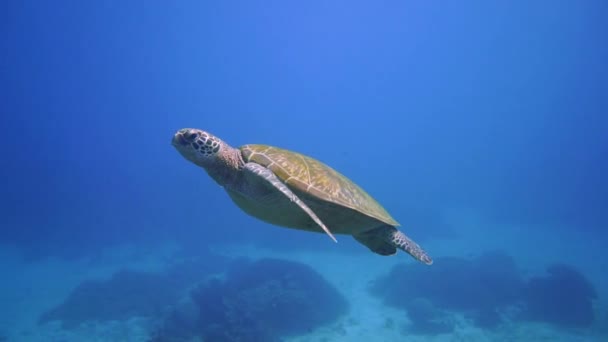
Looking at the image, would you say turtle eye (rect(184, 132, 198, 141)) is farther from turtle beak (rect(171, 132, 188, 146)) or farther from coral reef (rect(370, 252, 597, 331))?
coral reef (rect(370, 252, 597, 331))

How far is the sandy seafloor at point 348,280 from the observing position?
13.0 m

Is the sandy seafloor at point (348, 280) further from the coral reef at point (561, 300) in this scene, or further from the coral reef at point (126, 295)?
the coral reef at point (126, 295)

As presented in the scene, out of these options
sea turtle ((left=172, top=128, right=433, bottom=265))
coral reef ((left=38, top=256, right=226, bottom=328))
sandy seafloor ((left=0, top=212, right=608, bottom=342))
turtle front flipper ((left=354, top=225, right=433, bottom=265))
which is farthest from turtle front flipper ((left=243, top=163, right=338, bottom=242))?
coral reef ((left=38, top=256, right=226, bottom=328))

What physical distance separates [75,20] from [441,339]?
314 ft

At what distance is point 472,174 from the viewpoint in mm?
81312

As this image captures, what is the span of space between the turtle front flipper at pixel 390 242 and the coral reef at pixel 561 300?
13.9 meters

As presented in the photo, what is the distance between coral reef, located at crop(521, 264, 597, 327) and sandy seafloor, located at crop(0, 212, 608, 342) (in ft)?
1.87

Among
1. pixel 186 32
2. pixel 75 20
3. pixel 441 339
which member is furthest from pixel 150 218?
pixel 186 32

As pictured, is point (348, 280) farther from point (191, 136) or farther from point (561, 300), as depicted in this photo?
point (191, 136)

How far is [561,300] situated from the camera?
51.1 ft

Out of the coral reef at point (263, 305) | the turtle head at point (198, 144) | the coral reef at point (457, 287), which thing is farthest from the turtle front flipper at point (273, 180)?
the coral reef at point (457, 287)

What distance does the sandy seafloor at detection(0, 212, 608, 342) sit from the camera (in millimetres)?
12992

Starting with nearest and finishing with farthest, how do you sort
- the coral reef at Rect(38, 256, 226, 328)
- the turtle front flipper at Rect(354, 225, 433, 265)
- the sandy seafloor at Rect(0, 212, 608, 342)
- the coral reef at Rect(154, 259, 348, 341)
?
the turtle front flipper at Rect(354, 225, 433, 265) < the coral reef at Rect(154, 259, 348, 341) < the sandy seafloor at Rect(0, 212, 608, 342) < the coral reef at Rect(38, 256, 226, 328)

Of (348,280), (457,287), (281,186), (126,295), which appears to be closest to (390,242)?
(281,186)
